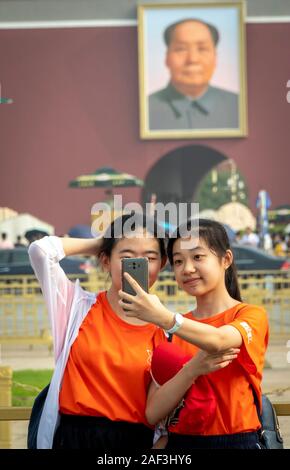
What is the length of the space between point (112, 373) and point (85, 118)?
424 inches

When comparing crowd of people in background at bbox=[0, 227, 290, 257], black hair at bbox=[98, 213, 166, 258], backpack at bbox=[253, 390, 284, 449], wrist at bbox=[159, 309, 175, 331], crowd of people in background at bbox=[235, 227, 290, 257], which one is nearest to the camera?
wrist at bbox=[159, 309, 175, 331]

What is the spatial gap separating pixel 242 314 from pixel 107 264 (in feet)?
1.25

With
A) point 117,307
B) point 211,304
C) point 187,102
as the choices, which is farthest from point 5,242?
point 211,304

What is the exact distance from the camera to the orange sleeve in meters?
1.53

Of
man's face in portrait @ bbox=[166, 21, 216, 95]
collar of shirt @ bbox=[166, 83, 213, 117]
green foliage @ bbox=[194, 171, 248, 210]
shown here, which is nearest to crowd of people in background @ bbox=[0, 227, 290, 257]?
green foliage @ bbox=[194, 171, 248, 210]

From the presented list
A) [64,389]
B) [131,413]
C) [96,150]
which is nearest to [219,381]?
[131,413]

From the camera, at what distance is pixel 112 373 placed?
5.40 feet

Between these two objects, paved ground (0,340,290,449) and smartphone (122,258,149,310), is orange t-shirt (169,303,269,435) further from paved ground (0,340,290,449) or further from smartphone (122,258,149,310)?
paved ground (0,340,290,449)

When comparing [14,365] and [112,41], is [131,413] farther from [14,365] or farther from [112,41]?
[112,41]

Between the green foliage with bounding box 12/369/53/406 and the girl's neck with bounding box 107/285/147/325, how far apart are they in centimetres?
283

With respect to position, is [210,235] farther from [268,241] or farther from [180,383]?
[268,241]

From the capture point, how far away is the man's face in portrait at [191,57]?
12.0m

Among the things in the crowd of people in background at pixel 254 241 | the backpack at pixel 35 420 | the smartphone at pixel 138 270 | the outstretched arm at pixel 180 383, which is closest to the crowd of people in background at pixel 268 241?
the crowd of people in background at pixel 254 241

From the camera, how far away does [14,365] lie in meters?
5.77
